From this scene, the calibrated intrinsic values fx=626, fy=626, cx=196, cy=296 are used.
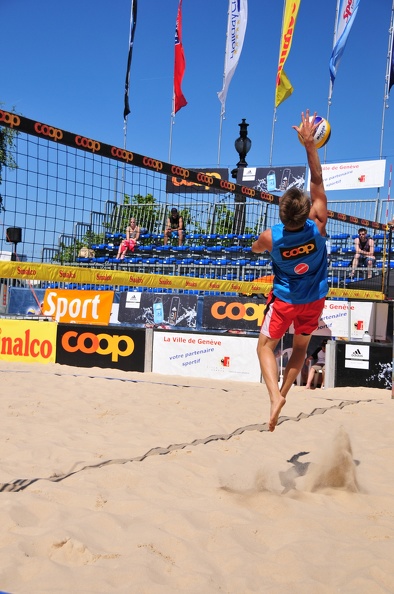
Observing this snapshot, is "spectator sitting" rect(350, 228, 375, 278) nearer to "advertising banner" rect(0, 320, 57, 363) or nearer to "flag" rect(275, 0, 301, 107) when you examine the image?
"flag" rect(275, 0, 301, 107)

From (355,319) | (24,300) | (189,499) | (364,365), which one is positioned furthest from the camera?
(24,300)

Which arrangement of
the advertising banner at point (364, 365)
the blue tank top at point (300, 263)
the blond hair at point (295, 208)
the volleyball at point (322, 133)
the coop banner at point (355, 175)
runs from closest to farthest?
the blond hair at point (295, 208), the blue tank top at point (300, 263), the volleyball at point (322, 133), the advertising banner at point (364, 365), the coop banner at point (355, 175)

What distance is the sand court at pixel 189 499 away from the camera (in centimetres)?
218

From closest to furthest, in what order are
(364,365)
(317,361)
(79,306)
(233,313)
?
(364,365)
(317,361)
(79,306)
(233,313)

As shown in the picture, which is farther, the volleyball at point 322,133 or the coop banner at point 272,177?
the coop banner at point 272,177

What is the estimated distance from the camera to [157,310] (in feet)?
36.8

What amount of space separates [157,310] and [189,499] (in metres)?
8.26

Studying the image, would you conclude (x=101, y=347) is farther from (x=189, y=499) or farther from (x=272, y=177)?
(x=272, y=177)

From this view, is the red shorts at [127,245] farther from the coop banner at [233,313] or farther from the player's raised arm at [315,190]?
the player's raised arm at [315,190]

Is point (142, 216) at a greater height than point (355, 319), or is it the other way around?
point (142, 216)

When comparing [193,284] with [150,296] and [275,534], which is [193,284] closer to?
[150,296]

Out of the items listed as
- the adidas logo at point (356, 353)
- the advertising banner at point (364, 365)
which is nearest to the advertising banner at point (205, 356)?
the advertising banner at point (364, 365)

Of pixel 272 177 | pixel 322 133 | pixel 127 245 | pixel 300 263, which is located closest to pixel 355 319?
pixel 322 133

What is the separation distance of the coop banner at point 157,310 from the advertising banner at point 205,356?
2.10 metres
